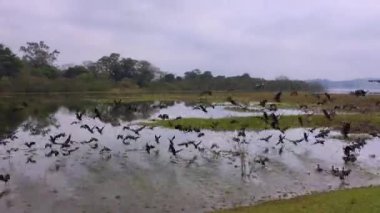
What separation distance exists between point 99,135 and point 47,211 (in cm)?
2112

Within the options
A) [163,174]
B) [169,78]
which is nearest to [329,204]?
[163,174]

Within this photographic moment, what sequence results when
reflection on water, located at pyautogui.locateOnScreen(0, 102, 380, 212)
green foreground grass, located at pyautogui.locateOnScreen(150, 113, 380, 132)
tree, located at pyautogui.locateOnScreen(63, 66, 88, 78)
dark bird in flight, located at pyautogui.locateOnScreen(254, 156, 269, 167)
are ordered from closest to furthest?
reflection on water, located at pyautogui.locateOnScreen(0, 102, 380, 212) < dark bird in flight, located at pyautogui.locateOnScreen(254, 156, 269, 167) < green foreground grass, located at pyautogui.locateOnScreen(150, 113, 380, 132) < tree, located at pyautogui.locateOnScreen(63, 66, 88, 78)

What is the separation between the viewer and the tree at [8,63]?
13425cm

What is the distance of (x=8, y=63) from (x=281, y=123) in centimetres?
10220

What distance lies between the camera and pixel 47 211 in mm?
18203

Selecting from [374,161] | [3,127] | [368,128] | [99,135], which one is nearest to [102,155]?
[99,135]

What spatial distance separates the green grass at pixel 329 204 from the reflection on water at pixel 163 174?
1.69m

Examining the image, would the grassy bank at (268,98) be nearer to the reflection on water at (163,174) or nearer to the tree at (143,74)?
the tree at (143,74)

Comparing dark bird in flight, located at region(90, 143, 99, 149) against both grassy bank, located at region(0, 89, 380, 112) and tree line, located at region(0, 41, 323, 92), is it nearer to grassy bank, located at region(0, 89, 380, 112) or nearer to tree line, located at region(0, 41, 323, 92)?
grassy bank, located at region(0, 89, 380, 112)

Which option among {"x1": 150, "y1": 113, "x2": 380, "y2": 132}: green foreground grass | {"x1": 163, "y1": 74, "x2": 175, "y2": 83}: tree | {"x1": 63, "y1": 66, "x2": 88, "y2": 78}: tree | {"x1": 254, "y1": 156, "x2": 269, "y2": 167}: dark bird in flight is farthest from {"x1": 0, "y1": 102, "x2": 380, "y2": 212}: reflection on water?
{"x1": 163, "y1": 74, "x2": 175, "y2": 83}: tree

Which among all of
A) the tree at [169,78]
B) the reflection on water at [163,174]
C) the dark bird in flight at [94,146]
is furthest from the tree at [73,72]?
the dark bird in flight at [94,146]

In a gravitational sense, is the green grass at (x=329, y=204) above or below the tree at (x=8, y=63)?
below

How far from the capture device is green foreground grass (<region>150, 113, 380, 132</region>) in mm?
45906

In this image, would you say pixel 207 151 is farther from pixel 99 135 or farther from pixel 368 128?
pixel 368 128
